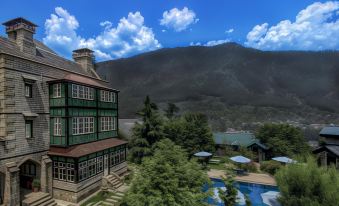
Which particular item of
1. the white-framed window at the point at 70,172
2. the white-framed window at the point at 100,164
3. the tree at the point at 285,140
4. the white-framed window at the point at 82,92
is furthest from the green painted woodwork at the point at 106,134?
the tree at the point at 285,140

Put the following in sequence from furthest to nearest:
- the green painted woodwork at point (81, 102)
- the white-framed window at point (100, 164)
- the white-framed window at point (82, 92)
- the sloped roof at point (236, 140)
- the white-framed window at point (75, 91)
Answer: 1. the sloped roof at point (236, 140)
2. the white-framed window at point (100, 164)
3. the white-framed window at point (82, 92)
4. the white-framed window at point (75, 91)
5. the green painted woodwork at point (81, 102)

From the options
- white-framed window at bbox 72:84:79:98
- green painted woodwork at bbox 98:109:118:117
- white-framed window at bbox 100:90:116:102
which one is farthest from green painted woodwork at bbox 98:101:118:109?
white-framed window at bbox 72:84:79:98

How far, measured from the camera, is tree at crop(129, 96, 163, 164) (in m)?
27.4

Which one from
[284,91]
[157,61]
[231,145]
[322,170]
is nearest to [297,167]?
[322,170]

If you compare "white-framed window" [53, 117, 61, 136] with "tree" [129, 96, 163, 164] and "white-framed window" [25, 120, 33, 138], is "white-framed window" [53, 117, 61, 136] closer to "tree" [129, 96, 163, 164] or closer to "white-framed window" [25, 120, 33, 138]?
"white-framed window" [25, 120, 33, 138]

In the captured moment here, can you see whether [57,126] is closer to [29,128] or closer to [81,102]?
[29,128]

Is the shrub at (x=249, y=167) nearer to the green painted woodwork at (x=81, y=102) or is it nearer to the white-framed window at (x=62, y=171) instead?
the green painted woodwork at (x=81, y=102)

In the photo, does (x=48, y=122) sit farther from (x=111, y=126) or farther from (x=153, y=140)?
(x=153, y=140)

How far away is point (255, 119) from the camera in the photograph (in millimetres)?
77312

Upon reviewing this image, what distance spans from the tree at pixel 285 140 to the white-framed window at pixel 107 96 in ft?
79.3

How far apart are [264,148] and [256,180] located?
9.39 m

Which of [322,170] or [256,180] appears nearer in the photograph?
[322,170]

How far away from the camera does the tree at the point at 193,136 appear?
31156mm

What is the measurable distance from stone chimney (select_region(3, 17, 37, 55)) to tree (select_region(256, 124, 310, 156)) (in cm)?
3276
